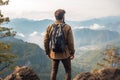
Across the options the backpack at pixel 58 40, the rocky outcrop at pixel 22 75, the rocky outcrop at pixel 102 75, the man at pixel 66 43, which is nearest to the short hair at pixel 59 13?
the man at pixel 66 43

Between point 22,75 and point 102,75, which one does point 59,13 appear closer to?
point 22,75

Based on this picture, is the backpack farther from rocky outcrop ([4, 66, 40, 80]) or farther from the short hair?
rocky outcrop ([4, 66, 40, 80])

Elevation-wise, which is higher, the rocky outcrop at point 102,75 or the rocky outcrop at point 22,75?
the rocky outcrop at point 22,75

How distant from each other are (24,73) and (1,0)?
1908 centimetres

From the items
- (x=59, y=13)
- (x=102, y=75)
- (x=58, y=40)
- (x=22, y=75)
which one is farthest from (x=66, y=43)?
(x=102, y=75)

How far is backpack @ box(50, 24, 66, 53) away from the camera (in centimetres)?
1134

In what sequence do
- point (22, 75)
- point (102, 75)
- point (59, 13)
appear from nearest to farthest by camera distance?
point (59, 13) → point (22, 75) → point (102, 75)

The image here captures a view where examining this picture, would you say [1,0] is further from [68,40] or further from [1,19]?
[68,40]

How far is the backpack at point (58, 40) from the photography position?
11.3 metres

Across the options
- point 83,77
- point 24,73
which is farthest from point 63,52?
point 83,77

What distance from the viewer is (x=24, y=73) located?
13773 mm

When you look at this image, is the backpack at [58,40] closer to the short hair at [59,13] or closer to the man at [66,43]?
the man at [66,43]

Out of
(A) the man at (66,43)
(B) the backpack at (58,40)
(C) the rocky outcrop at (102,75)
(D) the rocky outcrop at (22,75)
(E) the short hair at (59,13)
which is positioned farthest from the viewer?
(C) the rocky outcrop at (102,75)

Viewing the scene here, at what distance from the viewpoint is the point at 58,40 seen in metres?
11.3
